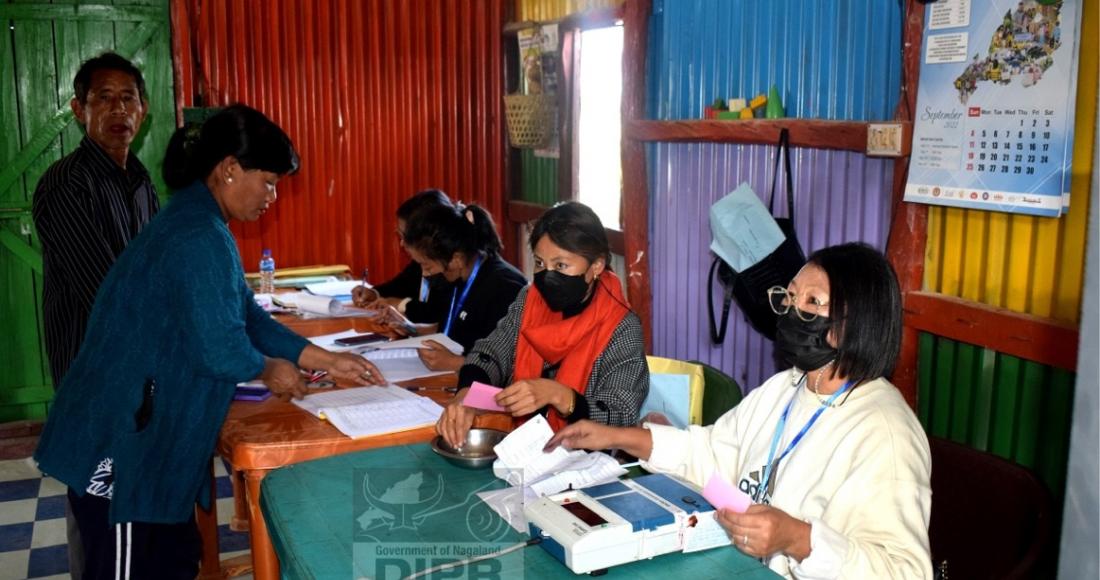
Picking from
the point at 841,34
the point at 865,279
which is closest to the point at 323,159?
the point at 841,34

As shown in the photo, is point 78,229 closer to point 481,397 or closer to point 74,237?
point 74,237

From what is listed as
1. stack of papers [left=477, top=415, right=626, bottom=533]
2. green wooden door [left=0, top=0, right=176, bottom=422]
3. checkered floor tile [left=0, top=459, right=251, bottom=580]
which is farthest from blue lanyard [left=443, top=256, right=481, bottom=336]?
green wooden door [left=0, top=0, right=176, bottom=422]

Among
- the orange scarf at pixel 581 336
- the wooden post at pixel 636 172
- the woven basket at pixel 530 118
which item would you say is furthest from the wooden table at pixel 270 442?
the woven basket at pixel 530 118

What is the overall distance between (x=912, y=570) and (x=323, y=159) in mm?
4872

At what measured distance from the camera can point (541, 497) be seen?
2.00 meters

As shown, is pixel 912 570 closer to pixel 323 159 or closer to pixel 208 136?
pixel 208 136

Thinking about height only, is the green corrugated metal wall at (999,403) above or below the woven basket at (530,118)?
below

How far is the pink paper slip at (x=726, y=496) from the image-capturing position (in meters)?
1.75

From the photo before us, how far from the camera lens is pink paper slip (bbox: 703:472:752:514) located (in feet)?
5.74

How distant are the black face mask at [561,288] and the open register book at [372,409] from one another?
0.50 m

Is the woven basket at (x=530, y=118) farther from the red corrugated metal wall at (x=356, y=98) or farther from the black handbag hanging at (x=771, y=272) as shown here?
the black handbag hanging at (x=771, y=272)

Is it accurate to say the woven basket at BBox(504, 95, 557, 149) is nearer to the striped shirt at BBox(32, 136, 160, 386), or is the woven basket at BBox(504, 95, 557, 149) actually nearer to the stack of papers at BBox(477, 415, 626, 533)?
the striped shirt at BBox(32, 136, 160, 386)

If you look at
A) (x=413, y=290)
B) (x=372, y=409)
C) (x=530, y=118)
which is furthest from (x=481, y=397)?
(x=530, y=118)

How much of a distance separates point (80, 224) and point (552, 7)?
303cm
